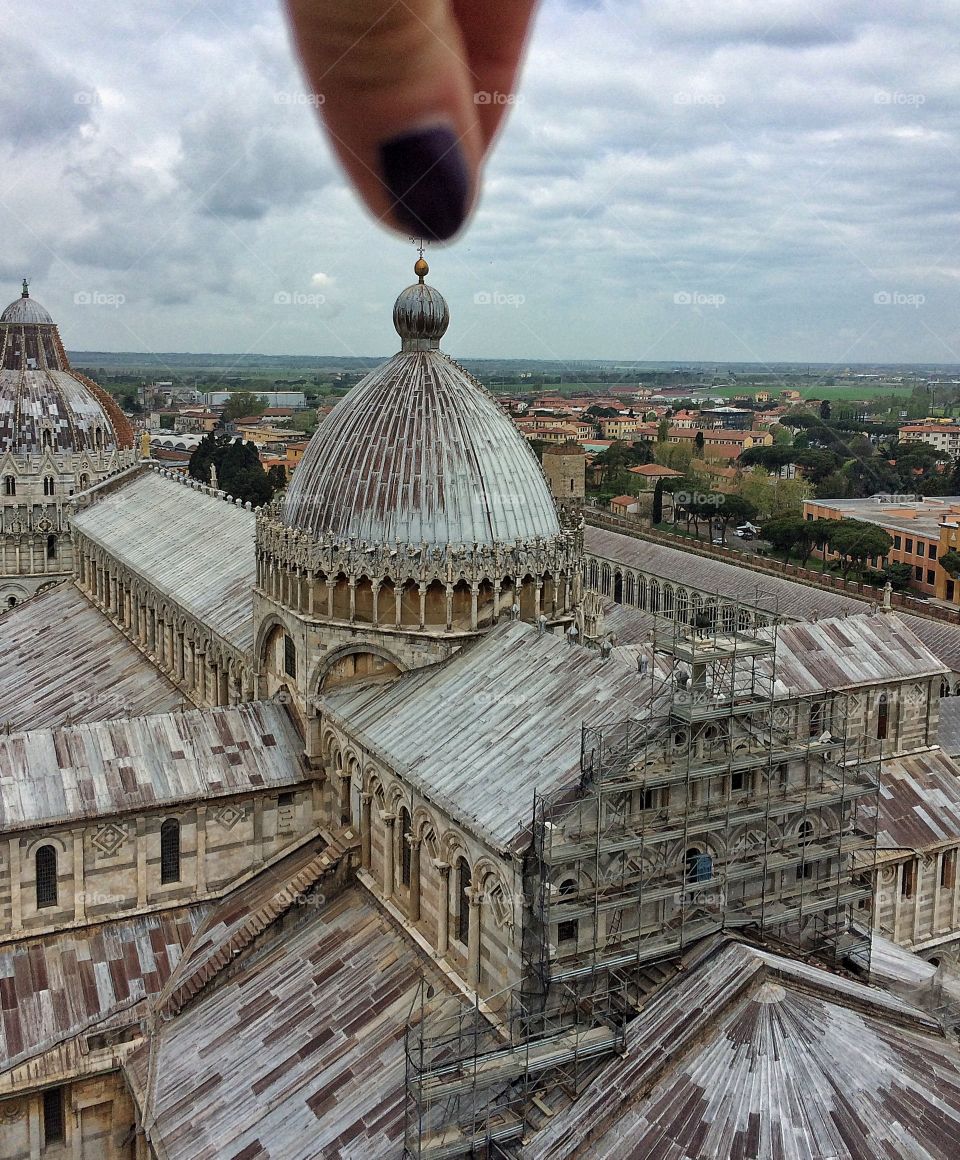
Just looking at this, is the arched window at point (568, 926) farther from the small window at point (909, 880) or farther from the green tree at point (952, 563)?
the green tree at point (952, 563)

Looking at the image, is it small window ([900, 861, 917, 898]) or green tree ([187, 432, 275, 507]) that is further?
green tree ([187, 432, 275, 507])

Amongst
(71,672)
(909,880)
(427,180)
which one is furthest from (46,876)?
(909,880)

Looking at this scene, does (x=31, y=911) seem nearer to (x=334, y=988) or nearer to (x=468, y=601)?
(x=334, y=988)

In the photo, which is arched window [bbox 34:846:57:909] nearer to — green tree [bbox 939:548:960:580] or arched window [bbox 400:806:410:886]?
arched window [bbox 400:806:410:886]

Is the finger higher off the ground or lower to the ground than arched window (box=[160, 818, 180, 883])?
higher

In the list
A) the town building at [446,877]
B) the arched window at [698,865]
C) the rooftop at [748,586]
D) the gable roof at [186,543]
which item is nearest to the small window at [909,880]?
the town building at [446,877]

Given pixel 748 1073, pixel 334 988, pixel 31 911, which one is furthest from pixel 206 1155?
pixel 748 1073

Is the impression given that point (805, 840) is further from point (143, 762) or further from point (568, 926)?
point (143, 762)

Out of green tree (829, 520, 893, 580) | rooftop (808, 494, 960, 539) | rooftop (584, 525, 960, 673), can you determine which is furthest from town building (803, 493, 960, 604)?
rooftop (584, 525, 960, 673)
